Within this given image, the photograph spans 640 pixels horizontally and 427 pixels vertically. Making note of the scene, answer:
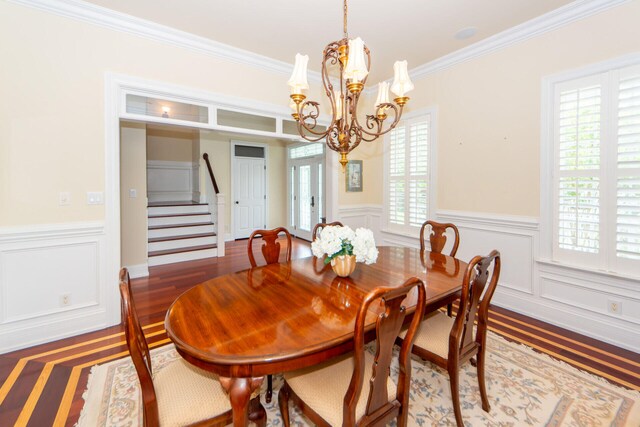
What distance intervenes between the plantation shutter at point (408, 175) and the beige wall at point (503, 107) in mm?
211

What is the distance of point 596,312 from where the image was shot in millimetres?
2619

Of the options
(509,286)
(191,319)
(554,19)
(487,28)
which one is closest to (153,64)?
(191,319)

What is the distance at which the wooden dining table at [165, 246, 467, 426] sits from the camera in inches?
44.9

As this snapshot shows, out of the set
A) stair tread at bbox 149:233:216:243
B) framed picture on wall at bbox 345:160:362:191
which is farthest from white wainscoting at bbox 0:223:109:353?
framed picture on wall at bbox 345:160:362:191

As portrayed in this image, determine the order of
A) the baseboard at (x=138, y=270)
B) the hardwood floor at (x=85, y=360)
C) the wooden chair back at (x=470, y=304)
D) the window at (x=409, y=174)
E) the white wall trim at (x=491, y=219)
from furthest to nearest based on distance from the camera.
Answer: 1. the baseboard at (x=138, y=270)
2. the window at (x=409, y=174)
3. the white wall trim at (x=491, y=219)
4. the hardwood floor at (x=85, y=360)
5. the wooden chair back at (x=470, y=304)

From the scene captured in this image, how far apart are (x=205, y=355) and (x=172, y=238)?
4.86 m

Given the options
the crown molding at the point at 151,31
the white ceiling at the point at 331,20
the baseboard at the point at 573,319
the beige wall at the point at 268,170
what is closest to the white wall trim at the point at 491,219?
the baseboard at the point at 573,319

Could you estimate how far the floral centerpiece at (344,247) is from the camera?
6.15 ft

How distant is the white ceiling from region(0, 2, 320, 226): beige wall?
0.39 meters

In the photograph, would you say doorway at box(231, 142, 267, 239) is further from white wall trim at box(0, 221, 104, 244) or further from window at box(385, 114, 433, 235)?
white wall trim at box(0, 221, 104, 244)

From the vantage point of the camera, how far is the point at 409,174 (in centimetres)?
414

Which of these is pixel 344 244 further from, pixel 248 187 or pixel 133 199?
pixel 248 187

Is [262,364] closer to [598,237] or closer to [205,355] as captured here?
[205,355]

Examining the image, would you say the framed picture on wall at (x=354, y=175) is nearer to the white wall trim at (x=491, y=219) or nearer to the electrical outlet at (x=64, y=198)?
the white wall trim at (x=491, y=219)
